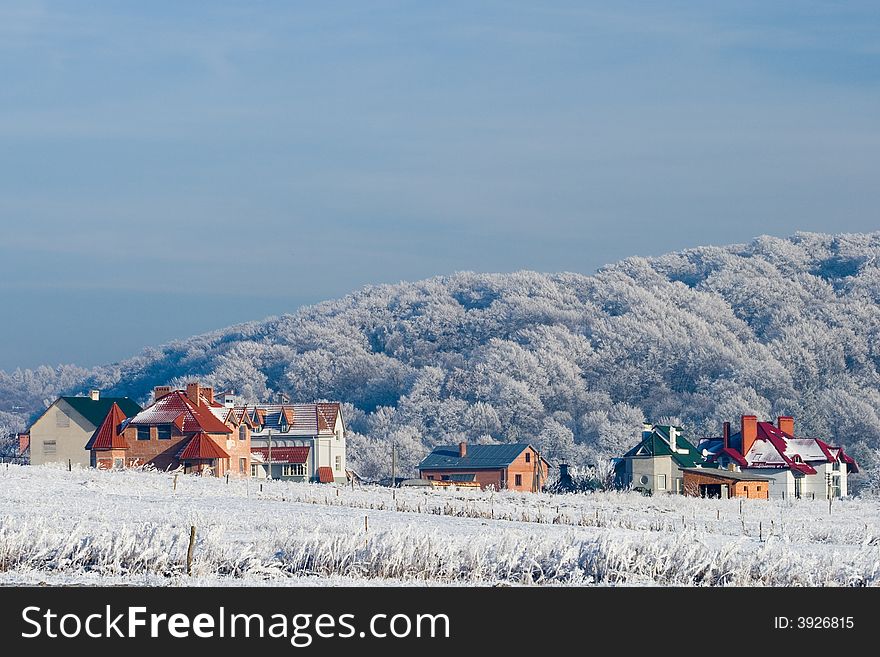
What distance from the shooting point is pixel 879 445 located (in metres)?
121

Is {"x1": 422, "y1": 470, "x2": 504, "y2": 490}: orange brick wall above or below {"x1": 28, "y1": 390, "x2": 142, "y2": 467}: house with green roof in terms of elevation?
below

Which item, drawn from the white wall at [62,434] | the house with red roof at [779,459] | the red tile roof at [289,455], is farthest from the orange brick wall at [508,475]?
the white wall at [62,434]

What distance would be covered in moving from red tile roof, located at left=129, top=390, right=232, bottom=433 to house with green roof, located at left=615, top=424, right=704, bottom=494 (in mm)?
25843

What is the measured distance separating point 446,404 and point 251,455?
56509 millimetres

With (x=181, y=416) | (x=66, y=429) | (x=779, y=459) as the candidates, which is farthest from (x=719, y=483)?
(x=66, y=429)

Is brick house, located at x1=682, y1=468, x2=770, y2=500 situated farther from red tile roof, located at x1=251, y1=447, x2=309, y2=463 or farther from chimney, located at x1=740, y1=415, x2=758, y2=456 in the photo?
red tile roof, located at x1=251, y1=447, x2=309, y2=463

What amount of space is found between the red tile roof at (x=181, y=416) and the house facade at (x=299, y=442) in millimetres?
10233

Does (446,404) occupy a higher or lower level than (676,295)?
lower

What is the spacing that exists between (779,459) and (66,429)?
4490 cm

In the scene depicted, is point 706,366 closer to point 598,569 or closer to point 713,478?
point 713,478

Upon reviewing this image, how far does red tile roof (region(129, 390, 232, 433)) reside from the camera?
75.1 metres

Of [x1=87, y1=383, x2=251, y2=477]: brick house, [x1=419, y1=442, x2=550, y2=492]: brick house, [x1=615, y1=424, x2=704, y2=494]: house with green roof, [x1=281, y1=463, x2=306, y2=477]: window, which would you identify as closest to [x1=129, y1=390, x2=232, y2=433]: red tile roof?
[x1=87, y1=383, x2=251, y2=477]: brick house

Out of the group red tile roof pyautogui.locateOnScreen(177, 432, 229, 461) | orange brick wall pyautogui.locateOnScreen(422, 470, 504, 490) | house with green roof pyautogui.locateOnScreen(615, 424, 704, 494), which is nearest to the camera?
red tile roof pyautogui.locateOnScreen(177, 432, 229, 461)

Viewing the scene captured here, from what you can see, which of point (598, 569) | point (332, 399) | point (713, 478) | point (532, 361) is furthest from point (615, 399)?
point (598, 569)
